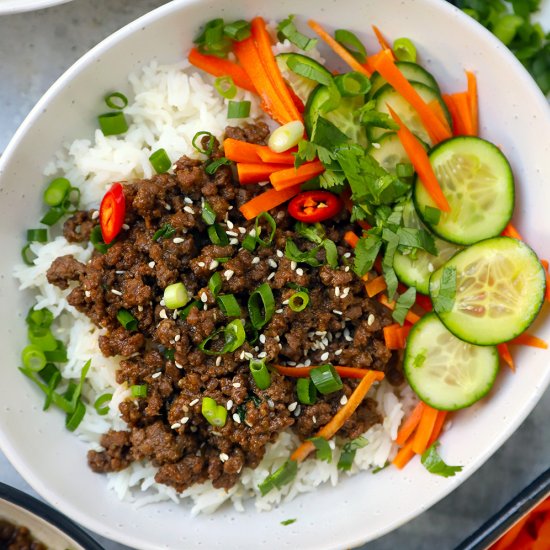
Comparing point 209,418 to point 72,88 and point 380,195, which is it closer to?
point 380,195

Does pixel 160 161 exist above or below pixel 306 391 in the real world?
above

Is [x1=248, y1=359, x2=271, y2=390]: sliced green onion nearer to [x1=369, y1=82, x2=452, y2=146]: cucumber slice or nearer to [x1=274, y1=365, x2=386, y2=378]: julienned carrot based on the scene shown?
[x1=274, y1=365, x2=386, y2=378]: julienned carrot

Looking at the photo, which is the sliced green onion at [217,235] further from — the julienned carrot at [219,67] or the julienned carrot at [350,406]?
the julienned carrot at [350,406]

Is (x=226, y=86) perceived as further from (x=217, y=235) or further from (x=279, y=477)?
(x=279, y=477)

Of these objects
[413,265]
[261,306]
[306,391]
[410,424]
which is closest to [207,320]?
[261,306]

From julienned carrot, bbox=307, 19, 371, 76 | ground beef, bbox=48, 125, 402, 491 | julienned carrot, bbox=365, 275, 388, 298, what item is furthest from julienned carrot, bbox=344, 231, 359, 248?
julienned carrot, bbox=307, 19, 371, 76

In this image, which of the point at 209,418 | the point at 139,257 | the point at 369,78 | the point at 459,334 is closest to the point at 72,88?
the point at 139,257
